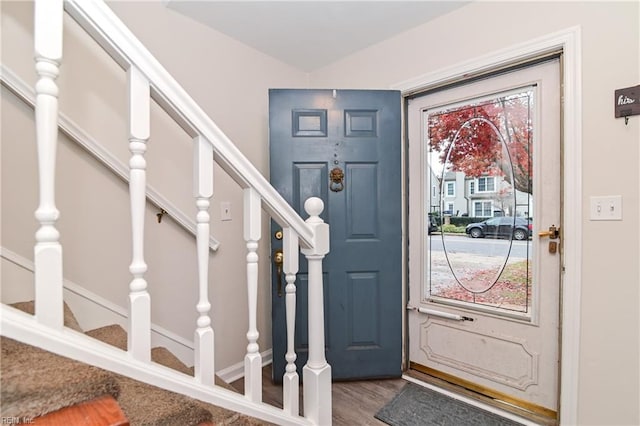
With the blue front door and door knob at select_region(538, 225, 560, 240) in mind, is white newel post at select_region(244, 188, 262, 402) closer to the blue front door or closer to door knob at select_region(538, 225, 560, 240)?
the blue front door

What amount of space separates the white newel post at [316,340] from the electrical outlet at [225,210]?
956 mm

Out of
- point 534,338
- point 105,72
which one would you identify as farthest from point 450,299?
point 105,72

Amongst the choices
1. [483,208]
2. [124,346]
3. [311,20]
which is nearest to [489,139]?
[483,208]

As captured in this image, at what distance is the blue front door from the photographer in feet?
6.59

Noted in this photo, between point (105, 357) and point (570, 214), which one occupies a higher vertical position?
point (570, 214)

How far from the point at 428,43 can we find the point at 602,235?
149 cm

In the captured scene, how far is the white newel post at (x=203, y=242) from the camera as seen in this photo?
2.91 ft

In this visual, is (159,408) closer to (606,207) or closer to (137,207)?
(137,207)

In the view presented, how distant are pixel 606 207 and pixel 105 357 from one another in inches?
78.8

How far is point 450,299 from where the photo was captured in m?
2.03

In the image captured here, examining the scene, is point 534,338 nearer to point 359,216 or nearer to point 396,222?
point 396,222

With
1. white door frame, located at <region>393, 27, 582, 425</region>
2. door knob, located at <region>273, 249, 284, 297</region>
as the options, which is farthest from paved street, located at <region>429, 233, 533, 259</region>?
door knob, located at <region>273, 249, 284, 297</region>

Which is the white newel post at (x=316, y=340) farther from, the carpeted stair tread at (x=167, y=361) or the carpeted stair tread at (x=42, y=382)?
the carpeted stair tread at (x=42, y=382)

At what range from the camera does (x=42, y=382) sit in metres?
0.61
